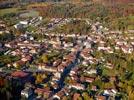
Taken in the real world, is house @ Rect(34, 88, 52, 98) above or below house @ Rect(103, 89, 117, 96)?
above

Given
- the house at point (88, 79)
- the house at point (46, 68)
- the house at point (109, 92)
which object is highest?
the house at point (46, 68)

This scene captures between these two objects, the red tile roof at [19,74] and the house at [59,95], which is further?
the red tile roof at [19,74]

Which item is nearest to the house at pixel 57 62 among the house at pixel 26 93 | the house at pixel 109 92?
the house at pixel 26 93

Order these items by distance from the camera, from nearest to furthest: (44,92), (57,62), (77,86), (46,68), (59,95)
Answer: (59,95) → (44,92) → (77,86) → (46,68) → (57,62)

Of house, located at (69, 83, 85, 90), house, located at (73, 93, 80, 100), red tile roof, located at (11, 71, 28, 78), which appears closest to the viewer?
house, located at (73, 93, 80, 100)

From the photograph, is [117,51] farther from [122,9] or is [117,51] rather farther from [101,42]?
[122,9]

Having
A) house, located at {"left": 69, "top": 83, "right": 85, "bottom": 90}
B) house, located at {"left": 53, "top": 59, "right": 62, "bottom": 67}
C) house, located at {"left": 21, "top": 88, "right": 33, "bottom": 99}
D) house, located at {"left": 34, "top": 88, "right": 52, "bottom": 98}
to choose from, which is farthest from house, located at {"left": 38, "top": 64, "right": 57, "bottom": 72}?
house, located at {"left": 21, "top": 88, "right": 33, "bottom": 99}

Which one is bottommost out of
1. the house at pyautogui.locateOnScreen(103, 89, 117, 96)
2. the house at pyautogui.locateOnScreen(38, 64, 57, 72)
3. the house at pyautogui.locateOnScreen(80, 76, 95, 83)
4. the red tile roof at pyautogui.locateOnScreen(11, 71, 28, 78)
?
the house at pyautogui.locateOnScreen(103, 89, 117, 96)

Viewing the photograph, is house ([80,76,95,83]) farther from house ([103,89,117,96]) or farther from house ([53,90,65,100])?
house ([53,90,65,100])

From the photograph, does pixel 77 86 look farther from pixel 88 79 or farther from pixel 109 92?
pixel 109 92

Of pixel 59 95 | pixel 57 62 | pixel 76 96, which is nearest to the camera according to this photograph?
pixel 76 96

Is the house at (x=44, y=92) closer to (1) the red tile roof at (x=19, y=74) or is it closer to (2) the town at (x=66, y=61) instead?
(2) the town at (x=66, y=61)

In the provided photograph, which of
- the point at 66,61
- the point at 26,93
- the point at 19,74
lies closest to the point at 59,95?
the point at 26,93
